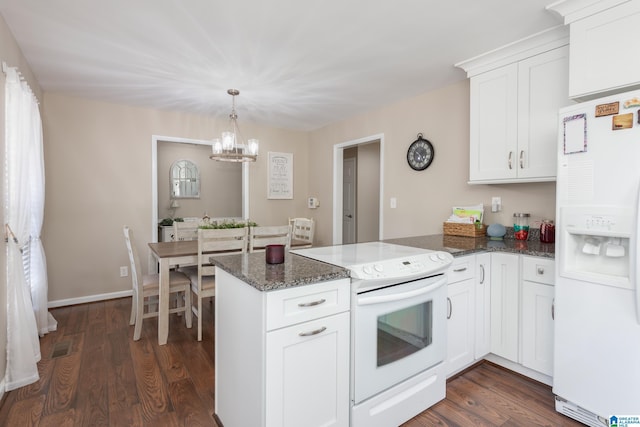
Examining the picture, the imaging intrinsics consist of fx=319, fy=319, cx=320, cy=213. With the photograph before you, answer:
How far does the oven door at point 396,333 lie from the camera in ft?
4.79

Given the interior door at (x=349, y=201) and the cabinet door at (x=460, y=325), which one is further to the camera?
the interior door at (x=349, y=201)

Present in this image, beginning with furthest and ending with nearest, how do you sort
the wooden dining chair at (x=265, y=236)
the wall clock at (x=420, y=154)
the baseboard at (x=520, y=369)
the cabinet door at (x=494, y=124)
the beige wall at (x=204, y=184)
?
1. the beige wall at (x=204, y=184)
2. the wall clock at (x=420, y=154)
3. the wooden dining chair at (x=265, y=236)
4. the cabinet door at (x=494, y=124)
5. the baseboard at (x=520, y=369)

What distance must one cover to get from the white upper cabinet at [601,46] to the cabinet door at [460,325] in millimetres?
1332

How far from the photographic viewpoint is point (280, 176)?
4934 mm

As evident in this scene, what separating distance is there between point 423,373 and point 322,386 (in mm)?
707

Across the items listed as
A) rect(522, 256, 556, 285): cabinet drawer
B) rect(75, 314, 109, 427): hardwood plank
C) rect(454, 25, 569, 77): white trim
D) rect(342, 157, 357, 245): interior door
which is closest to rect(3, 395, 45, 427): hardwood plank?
rect(75, 314, 109, 427): hardwood plank

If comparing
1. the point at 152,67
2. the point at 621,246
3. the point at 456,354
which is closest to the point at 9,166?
the point at 152,67

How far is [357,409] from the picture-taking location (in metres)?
1.47

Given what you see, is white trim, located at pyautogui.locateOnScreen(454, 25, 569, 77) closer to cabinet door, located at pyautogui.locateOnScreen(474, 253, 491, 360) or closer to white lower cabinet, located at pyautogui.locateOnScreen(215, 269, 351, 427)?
cabinet door, located at pyautogui.locateOnScreen(474, 253, 491, 360)

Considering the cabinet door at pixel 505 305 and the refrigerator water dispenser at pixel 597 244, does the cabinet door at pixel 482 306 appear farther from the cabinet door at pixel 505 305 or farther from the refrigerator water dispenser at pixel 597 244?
the refrigerator water dispenser at pixel 597 244

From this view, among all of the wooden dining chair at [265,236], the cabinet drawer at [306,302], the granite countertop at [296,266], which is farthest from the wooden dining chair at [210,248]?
the cabinet drawer at [306,302]

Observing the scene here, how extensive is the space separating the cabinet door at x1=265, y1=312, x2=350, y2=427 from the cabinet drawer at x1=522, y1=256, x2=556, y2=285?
135 centimetres

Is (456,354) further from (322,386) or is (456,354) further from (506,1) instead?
(506,1)

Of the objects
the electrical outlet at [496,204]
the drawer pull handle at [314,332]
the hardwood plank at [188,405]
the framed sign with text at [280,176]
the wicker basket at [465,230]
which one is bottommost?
the hardwood plank at [188,405]
